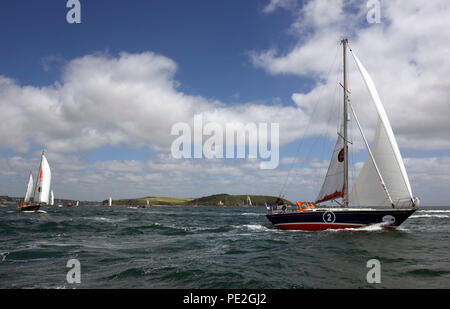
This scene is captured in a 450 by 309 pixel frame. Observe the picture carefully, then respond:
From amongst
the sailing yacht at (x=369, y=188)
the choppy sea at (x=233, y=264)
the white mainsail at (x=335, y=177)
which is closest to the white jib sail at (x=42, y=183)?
the choppy sea at (x=233, y=264)

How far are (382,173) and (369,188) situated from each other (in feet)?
6.43

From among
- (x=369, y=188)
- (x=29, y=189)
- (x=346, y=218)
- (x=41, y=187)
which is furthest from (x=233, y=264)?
(x=29, y=189)

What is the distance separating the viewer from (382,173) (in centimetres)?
2880

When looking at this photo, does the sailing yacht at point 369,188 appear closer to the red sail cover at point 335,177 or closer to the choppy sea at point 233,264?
the red sail cover at point 335,177

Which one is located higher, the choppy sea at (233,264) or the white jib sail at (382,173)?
the white jib sail at (382,173)

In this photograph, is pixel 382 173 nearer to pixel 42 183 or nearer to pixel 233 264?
pixel 233 264

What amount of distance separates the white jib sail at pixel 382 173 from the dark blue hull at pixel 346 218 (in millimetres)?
1154

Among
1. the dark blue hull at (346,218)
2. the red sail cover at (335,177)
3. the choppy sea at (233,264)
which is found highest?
the red sail cover at (335,177)

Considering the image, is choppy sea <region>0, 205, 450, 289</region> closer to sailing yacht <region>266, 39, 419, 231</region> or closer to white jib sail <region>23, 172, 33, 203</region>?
sailing yacht <region>266, 39, 419, 231</region>

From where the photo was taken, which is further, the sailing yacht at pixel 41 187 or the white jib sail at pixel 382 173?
the sailing yacht at pixel 41 187

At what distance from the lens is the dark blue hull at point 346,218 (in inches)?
1093

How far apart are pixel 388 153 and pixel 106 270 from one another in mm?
27214
